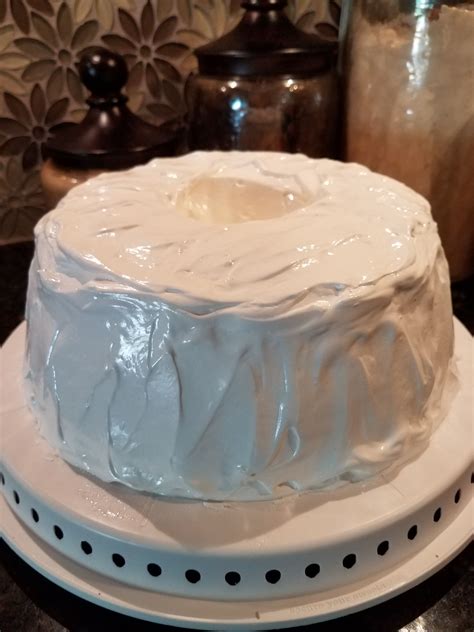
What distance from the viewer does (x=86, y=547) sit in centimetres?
59

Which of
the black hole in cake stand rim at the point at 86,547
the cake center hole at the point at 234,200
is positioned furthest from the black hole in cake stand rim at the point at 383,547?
the cake center hole at the point at 234,200

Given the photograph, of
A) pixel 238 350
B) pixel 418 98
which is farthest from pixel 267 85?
pixel 238 350

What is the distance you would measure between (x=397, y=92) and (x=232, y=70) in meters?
0.29

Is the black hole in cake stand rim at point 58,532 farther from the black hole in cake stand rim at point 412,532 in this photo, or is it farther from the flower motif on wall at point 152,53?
the flower motif on wall at point 152,53

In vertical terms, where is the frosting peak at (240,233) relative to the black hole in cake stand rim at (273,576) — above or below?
above

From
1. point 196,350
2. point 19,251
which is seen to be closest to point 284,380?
point 196,350

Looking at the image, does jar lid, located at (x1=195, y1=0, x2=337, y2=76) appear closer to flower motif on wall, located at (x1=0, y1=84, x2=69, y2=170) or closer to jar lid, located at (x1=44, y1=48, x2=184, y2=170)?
jar lid, located at (x1=44, y1=48, x2=184, y2=170)

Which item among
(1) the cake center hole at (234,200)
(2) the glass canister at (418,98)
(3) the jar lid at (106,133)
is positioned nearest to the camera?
(1) the cake center hole at (234,200)

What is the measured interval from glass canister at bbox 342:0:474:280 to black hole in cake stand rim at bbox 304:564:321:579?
725 millimetres

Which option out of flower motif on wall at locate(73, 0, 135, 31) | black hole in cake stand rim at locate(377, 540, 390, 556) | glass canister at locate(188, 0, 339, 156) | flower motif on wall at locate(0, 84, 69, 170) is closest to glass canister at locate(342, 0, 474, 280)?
glass canister at locate(188, 0, 339, 156)

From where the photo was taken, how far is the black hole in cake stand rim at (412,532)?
0.60 m

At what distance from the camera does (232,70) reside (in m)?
1.13

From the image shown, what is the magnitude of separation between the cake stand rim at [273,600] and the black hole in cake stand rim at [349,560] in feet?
0.06

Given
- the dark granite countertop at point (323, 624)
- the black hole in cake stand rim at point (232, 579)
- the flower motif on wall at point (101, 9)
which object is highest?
the flower motif on wall at point (101, 9)
